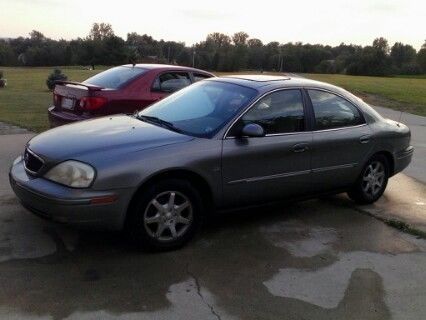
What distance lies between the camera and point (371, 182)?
20.4ft

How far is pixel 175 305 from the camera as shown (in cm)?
361

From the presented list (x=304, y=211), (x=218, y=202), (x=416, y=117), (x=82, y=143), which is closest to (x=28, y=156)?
(x=82, y=143)

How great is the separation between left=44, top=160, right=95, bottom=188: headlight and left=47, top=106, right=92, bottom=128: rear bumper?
322cm

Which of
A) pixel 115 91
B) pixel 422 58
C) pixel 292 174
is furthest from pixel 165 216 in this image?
pixel 422 58

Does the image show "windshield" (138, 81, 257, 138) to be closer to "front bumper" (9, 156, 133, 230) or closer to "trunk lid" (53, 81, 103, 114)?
"front bumper" (9, 156, 133, 230)

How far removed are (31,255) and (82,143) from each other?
3.25 feet

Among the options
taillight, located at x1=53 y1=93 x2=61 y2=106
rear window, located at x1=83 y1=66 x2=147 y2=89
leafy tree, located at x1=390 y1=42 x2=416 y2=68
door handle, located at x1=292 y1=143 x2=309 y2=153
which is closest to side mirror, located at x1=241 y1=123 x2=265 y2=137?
door handle, located at x1=292 y1=143 x2=309 y2=153

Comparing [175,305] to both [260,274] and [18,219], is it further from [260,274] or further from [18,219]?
[18,219]

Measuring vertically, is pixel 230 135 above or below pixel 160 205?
above

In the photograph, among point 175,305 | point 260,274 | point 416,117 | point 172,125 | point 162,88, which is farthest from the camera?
point 416,117

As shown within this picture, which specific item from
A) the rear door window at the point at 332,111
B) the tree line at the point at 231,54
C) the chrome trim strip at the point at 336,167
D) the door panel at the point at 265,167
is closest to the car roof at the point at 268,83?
the rear door window at the point at 332,111

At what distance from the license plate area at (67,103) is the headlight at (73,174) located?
351cm

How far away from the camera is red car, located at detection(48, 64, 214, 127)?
7410mm

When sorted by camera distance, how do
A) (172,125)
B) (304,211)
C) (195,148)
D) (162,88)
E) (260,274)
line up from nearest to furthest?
(260,274)
(195,148)
(172,125)
(304,211)
(162,88)
